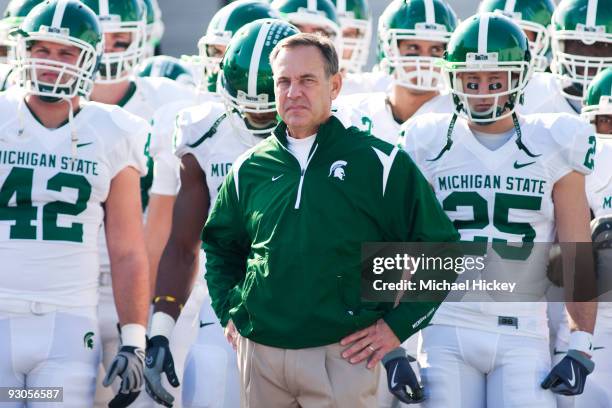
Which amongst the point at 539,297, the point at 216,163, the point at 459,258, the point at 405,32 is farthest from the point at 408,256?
the point at 405,32

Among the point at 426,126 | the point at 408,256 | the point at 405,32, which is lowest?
the point at 408,256

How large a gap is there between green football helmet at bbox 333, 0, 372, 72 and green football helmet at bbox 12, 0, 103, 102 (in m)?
2.68

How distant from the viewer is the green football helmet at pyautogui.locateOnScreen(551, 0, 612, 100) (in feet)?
21.0

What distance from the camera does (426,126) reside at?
194 inches

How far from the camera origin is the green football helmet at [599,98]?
18.8 feet

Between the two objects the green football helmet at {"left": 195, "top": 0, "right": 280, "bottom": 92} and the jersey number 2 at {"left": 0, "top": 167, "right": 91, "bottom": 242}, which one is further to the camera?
the green football helmet at {"left": 195, "top": 0, "right": 280, "bottom": 92}

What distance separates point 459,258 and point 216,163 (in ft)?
4.27

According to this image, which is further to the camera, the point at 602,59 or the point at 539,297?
the point at 602,59

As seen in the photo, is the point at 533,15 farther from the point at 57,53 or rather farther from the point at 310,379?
the point at 310,379

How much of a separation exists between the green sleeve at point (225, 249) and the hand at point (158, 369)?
681 mm

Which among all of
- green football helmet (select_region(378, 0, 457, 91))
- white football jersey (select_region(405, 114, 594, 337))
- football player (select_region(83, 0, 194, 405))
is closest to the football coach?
white football jersey (select_region(405, 114, 594, 337))

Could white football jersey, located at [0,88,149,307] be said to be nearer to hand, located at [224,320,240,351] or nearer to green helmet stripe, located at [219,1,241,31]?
hand, located at [224,320,240,351]

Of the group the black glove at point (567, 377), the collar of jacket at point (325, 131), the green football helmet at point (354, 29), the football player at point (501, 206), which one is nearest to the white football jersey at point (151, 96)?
the green football helmet at point (354, 29)

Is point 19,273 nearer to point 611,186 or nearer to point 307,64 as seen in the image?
point 307,64
